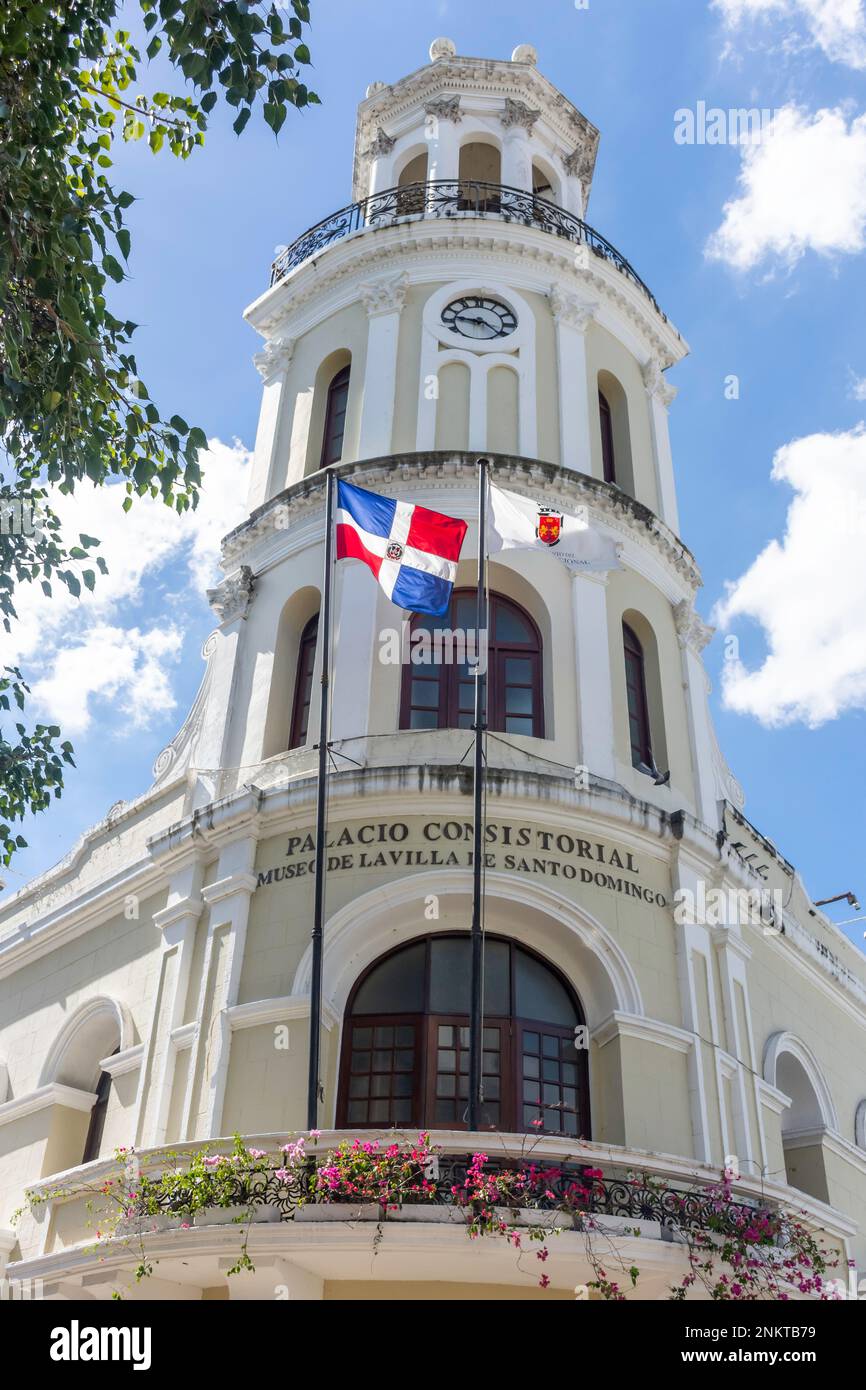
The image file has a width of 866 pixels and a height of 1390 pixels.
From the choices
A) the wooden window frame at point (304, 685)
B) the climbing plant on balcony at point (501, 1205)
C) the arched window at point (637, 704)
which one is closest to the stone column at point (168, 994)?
the climbing plant on balcony at point (501, 1205)

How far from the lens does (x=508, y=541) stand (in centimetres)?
1580

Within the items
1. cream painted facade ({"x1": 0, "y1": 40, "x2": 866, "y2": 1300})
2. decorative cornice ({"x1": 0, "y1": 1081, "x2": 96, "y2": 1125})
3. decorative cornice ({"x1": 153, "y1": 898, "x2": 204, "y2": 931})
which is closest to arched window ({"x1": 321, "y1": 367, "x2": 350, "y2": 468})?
cream painted facade ({"x1": 0, "y1": 40, "x2": 866, "y2": 1300})

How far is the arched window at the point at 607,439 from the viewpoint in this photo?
21.3 meters

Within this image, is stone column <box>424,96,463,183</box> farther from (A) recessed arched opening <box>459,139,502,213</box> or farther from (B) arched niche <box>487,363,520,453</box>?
(B) arched niche <box>487,363,520,453</box>

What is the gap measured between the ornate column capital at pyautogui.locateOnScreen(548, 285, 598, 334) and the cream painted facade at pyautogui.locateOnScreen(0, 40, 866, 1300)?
5 centimetres

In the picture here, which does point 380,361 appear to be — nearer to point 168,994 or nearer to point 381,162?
point 381,162

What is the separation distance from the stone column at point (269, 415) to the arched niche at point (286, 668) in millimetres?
2485

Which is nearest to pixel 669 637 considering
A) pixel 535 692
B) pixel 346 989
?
pixel 535 692

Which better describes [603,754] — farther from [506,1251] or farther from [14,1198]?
[14,1198]

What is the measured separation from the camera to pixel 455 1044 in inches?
569

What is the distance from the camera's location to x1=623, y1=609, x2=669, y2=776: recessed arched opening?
59.0 ft

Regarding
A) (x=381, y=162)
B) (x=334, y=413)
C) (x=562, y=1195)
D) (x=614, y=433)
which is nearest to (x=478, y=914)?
(x=562, y=1195)

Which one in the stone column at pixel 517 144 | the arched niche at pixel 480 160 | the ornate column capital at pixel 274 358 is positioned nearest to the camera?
the ornate column capital at pixel 274 358

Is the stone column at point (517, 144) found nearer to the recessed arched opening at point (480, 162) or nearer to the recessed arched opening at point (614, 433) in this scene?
the recessed arched opening at point (480, 162)
